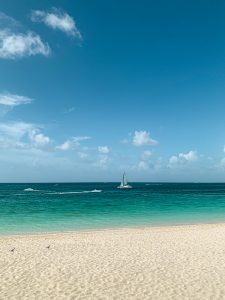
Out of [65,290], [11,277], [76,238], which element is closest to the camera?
[65,290]

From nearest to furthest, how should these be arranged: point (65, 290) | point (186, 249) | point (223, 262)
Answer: point (65, 290)
point (223, 262)
point (186, 249)

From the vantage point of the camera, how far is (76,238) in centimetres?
2089

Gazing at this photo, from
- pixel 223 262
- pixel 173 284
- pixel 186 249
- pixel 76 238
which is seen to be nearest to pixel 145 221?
pixel 76 238

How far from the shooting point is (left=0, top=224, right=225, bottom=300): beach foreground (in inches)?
413

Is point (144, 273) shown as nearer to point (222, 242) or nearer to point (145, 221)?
point (222, 242)

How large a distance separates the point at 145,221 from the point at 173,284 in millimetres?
20928

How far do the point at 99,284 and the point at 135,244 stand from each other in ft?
24.9

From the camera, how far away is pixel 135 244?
18672 mm

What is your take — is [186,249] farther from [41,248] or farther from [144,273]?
[41,248]

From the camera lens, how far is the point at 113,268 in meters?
13.4

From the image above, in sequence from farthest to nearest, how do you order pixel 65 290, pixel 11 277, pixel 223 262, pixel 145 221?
pixel 145 221, pixel 223 262, pixel 11 277, pixel 65 290

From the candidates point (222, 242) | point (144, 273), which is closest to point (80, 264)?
point (144, 273)

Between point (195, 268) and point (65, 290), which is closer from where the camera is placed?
point (65, 290)

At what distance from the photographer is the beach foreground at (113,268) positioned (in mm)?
10500
